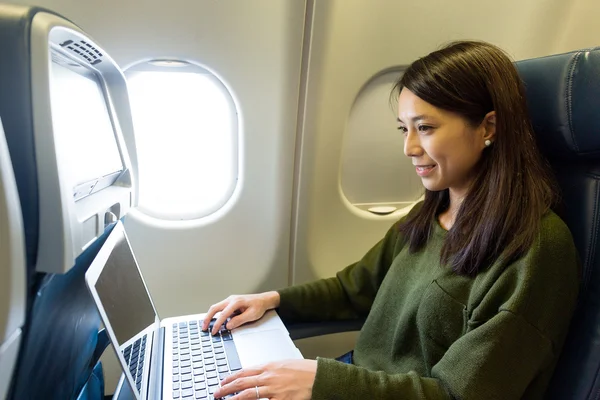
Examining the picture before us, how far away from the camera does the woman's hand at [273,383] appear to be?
2.93 ft

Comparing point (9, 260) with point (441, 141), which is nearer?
point (9, 260)

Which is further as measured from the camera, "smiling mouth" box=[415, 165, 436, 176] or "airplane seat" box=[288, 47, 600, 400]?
"smiling mouth" box=[415, 165, 436, 176]

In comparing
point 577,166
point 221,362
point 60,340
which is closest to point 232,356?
point 221,362

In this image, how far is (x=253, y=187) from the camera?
1.60 metres

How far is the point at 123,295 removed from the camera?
0.92m

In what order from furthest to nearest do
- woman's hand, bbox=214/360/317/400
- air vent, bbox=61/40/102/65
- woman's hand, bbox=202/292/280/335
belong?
woman's hand, bbox=202/292/280/335 → woman's hand, bbox=214/360/317/400 → air vent, bbox=61/40/102/65

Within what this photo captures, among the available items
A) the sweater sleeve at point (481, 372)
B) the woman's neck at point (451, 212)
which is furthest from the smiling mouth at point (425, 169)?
the sweater sleeve at point (481, 372)

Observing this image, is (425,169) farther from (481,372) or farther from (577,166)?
(481,372)

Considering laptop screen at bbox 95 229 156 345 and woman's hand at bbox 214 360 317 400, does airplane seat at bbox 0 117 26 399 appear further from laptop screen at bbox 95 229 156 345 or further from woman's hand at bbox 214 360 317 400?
woman's hand at bbox 214 360 317 400

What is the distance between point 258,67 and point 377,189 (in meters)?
0.77

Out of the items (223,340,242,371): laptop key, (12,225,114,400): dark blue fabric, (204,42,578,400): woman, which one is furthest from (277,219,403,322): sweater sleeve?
(12,225,114,400): dark blue fabric

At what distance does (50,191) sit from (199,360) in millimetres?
657

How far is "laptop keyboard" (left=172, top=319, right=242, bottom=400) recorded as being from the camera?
0.98 m

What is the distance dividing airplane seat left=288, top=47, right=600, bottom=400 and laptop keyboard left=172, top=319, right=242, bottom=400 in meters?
0.78
